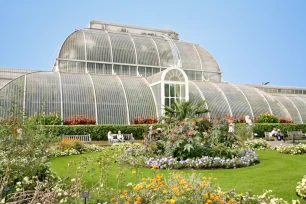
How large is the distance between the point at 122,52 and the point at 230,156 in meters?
24.5

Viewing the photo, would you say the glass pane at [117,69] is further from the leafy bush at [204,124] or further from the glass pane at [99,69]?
the leafy bush at [204,124]

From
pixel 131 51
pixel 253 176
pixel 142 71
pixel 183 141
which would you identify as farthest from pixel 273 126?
pixel 253 176

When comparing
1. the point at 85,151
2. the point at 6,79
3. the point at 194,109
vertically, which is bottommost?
the point at 85,151

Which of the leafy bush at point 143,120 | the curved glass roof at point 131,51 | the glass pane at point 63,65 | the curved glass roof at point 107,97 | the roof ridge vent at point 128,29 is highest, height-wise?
the roof ridge vent at point 128,29

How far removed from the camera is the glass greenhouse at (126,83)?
2711 centimetres

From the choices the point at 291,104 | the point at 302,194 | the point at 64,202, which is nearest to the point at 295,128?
the point at 291,104

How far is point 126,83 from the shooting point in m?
30.8

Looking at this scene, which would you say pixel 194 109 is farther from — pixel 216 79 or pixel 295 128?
pixel 216 79

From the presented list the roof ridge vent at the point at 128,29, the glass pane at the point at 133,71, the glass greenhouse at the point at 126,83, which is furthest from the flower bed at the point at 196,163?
the roof ridge vent at the point at 128,29

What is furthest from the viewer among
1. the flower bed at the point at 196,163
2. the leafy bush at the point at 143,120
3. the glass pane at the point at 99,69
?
the glass pane at the point at 99,69

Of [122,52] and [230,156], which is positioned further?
[122,52]

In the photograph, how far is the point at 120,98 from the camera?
94.9 ft

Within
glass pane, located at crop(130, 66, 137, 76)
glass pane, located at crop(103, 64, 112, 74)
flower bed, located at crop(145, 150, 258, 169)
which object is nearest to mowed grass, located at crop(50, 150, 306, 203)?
flower bed, located at crop(145, 150, 258, 169)

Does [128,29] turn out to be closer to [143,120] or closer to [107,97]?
[107,97]
